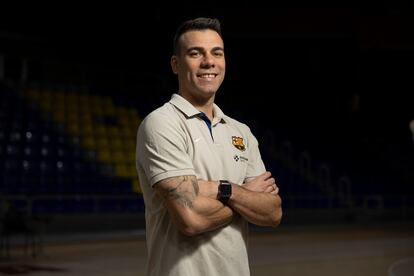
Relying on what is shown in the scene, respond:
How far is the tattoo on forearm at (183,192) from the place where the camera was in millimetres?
2248

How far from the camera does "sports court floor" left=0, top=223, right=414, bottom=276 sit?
814 centimetres

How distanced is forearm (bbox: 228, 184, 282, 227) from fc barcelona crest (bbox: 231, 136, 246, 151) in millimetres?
148

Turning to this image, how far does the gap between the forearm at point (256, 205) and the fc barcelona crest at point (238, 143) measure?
15cm

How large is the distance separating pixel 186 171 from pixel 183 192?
76 mm

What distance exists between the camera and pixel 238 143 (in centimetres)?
248

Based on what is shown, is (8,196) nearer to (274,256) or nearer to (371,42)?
(274,256)

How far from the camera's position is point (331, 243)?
1180cm

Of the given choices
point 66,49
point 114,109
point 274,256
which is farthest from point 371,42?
point 274,256

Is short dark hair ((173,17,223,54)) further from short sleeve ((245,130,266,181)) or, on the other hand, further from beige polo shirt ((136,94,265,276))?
short sleeve ((245,130,266,181))

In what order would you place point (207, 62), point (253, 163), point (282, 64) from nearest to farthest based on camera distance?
point (207, 62), point (253, 163), point (282, 64)

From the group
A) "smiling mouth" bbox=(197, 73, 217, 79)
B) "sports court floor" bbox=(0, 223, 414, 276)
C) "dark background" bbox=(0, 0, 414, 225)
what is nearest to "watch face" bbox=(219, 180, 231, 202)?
"smiling mouth" bbox=(197, 73, 217, 79)

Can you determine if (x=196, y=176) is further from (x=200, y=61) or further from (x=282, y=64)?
(x=282, y=64)

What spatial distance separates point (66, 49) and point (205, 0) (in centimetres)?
395

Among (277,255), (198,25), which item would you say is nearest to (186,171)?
(198,25)
